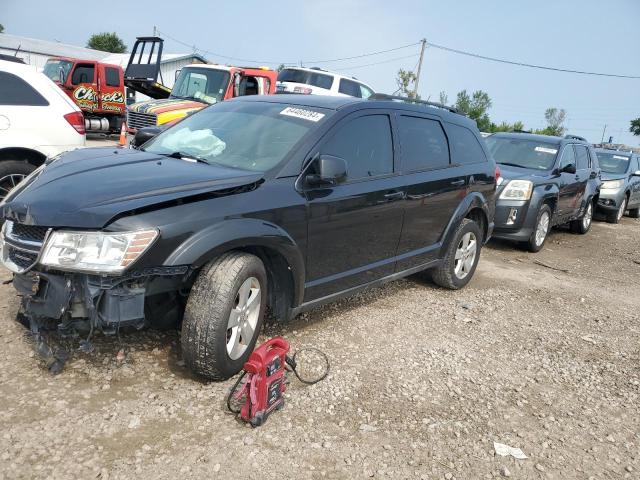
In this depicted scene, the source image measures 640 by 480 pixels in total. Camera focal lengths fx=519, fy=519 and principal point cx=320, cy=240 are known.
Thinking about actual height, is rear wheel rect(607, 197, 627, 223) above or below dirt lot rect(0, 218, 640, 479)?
above

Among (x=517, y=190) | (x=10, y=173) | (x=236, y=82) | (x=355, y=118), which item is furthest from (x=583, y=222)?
(x=10, y=173)

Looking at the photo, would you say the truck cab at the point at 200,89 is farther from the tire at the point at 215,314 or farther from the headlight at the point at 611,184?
the headlight at the point at 611,184

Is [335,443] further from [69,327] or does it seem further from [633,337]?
[633,337]

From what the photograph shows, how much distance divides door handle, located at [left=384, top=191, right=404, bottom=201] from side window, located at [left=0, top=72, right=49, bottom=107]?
4.14 metres

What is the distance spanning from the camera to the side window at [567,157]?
830cm

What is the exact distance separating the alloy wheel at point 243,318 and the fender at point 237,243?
24 cm

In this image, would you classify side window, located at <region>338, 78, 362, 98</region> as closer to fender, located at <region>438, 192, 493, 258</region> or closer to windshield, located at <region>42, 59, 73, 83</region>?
windshield, located at <region>42, 59, 73, 83</region>

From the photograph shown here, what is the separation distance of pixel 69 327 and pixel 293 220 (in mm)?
1420

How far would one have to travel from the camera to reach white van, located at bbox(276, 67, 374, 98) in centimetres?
1427

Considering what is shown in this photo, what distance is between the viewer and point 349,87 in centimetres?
1480

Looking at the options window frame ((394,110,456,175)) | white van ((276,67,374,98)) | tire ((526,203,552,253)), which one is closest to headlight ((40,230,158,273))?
window frame ((394,110,456,175))

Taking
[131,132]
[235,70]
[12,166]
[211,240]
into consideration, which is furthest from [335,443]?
[235,70]

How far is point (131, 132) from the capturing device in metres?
9.93

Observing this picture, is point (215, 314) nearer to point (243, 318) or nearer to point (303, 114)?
point (243, 318)
